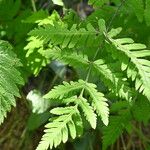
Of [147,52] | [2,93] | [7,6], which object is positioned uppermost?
[147,52]

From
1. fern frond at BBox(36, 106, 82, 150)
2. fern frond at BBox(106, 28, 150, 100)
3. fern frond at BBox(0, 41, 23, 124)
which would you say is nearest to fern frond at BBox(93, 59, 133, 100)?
fern frond at BBox(106, 28, 150, 100)

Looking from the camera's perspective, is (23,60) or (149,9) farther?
(23,60)

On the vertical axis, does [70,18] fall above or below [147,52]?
below

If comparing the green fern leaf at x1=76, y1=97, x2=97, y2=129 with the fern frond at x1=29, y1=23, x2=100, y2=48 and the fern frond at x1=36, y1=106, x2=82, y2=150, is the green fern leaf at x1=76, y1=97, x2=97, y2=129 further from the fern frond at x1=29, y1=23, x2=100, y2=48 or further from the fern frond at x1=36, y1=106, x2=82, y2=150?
the fern frond at x1=29, y1=23, x2=100, y2=48

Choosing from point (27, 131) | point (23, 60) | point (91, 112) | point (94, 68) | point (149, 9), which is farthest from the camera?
point (27, 131)

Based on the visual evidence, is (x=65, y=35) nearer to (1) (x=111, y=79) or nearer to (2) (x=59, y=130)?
(1) (x=111, y=79)

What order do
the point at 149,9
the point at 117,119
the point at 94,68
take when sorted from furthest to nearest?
the point at 117,119 < the point at 149,9 < the point at 94,68

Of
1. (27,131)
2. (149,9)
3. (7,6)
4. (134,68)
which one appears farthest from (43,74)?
(134,68)

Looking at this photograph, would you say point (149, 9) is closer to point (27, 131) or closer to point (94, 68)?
point (94, 68)
